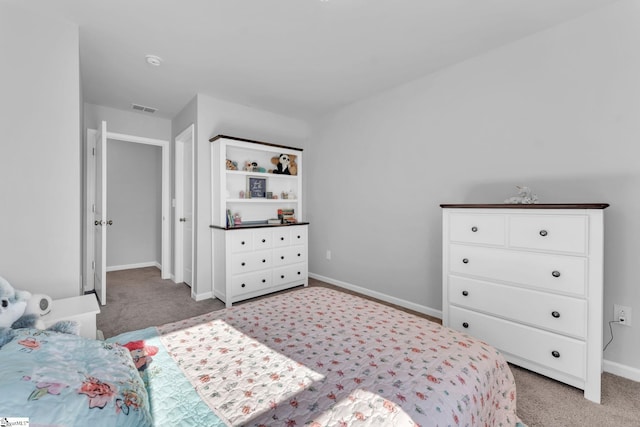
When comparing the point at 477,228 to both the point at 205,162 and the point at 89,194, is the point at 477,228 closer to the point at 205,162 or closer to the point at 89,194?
the point at 205,162

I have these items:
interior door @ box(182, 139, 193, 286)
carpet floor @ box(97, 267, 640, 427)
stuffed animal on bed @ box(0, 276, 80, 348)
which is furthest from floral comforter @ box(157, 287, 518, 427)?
interior door @ box(182, 139, 193, 286)

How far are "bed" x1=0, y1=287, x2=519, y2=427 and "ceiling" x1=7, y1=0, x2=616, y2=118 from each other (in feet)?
6.91

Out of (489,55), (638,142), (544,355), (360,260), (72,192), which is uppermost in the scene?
(489,55)

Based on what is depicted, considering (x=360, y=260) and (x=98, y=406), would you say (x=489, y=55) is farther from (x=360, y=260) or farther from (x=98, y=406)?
(x=98, y=406)

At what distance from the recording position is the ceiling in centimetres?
204

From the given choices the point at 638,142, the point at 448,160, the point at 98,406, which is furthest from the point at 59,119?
the point at 638,142

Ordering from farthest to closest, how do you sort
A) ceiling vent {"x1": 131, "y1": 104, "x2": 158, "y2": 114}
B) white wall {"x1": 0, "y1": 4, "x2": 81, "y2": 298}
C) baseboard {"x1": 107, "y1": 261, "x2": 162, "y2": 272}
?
baseboard {"x1": 107, "y1": 261, "x2": 162, "y2": 272}
ceiling vent {"x1": 131, "y1": 104, "x2": 158, "y2": 114}
white wall {"x1": 0, "y1": 4, "x2": 81, "y2": 298}

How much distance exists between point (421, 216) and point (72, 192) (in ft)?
10.1

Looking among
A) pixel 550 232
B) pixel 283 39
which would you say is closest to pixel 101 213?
pixel 283 39

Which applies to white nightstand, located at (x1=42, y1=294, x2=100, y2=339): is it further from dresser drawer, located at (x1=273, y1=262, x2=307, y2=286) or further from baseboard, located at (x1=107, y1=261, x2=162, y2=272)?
baseboard, located at (x1=107, y1=261, x2=162, y2=272)

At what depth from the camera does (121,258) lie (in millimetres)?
5277

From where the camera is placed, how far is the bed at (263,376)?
740 millimetres

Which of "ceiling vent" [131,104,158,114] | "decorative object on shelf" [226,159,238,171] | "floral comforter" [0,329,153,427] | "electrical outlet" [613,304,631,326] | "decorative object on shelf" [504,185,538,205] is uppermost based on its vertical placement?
"ceiling vent" [131,104,158,114]

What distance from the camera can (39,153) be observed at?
2.04 meters
